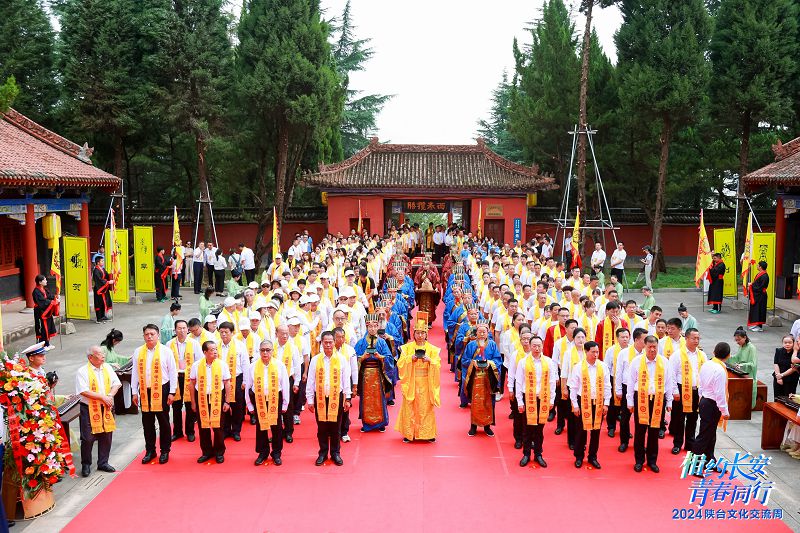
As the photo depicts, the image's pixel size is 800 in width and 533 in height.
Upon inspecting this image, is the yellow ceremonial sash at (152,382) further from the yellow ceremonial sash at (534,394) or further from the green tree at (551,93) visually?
the green tree at (551,93)

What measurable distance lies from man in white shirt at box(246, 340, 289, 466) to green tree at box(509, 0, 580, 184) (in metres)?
20.8

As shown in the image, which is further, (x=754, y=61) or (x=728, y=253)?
(x=754, y=61)

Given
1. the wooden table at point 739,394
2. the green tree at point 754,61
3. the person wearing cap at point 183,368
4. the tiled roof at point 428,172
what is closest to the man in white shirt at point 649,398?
the wooden table at point 739,394

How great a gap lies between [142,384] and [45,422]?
1363 millimetres

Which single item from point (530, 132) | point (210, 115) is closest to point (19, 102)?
point (210, 115)

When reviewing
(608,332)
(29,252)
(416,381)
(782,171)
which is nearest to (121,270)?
(29,252)

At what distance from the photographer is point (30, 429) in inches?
255

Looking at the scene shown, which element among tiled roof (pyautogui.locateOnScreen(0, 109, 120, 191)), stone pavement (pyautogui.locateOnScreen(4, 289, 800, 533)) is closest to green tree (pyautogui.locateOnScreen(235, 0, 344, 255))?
tiled roof (pyautogui.locateOnScreen(0, 109, 120, 191))

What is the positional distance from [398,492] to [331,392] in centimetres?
134

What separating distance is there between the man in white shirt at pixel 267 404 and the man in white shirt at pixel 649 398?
3.86 meters

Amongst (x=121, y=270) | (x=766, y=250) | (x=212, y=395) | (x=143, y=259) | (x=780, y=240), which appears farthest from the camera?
(x=143, y=259)

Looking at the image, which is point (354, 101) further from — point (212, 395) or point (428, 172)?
point (212, 395)

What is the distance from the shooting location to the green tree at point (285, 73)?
23.9 metres

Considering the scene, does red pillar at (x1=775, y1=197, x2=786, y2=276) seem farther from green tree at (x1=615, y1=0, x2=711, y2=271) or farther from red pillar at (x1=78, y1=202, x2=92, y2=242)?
red pillar at (x1=78, y1=202, x2=92, y2=242)
